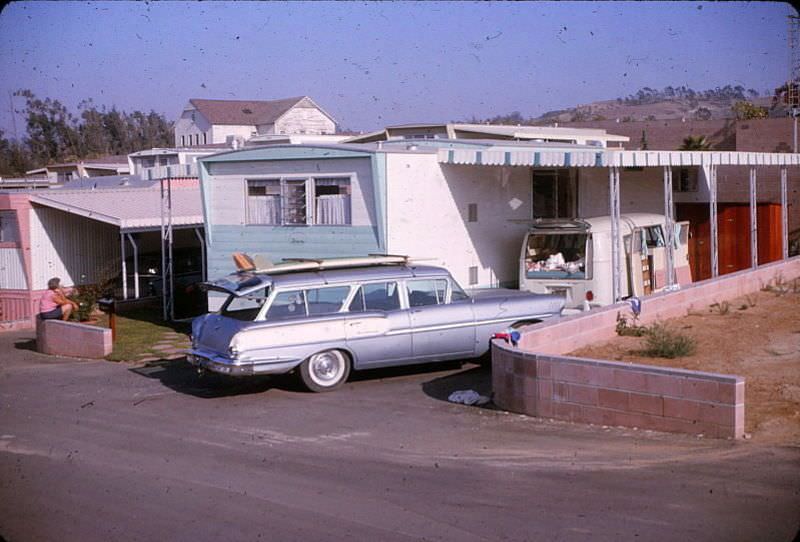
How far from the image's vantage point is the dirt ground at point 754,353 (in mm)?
8943

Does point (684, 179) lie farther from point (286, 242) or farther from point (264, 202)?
point (264, 202)

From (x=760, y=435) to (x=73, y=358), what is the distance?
39.1 feet

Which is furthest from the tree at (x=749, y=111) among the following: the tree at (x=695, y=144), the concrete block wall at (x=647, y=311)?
the concrete block wall at (x=647, y=311)

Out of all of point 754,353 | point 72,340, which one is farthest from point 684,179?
point 72,340

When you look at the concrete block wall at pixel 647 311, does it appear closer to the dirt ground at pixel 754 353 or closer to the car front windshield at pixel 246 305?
the dirt ground at pixel 754 353

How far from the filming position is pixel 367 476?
8.02 meters

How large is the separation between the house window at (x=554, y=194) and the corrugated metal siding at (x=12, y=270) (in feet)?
40.8

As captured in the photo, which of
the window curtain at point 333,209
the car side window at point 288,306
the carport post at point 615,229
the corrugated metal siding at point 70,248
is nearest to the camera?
the car side window at point 288,306

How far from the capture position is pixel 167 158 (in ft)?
117

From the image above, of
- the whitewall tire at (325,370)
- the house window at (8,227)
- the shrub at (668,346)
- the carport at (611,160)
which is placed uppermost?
the carport at (611,160)

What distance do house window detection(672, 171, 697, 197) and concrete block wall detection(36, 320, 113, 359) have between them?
45.0ft

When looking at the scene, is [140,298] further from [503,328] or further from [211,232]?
[503,328]

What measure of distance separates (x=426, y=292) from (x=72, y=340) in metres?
7.14

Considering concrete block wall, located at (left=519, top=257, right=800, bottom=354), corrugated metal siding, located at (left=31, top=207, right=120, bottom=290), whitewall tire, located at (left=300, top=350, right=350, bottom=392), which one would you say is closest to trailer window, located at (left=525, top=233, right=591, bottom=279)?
concrete block wall, located at (left=519, top=257, right=800, bottom=354)
